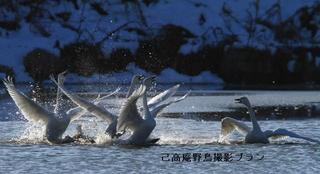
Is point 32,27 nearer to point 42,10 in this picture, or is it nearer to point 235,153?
point 42,10

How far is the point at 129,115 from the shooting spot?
60.3 feet

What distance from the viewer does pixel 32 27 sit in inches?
1879

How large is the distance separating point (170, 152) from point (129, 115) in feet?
4.23

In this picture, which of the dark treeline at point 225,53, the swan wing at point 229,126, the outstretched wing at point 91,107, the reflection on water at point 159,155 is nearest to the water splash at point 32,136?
the reflection on water at point 159,155

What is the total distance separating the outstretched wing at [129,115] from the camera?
59.0ft

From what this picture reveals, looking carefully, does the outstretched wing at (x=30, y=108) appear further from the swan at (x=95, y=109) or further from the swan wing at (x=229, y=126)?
the swan wing at (x=229, y=126)

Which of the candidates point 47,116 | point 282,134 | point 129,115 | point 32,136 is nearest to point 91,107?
point 47,116

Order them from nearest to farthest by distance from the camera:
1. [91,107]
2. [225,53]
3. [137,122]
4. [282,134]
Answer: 1. [137,122]
2. [282,134]
3. [91,107]
4. [225,53]

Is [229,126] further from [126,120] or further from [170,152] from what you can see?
[170,152]

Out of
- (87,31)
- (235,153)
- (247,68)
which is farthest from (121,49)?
(235,153)

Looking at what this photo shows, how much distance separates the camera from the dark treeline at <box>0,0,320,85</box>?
142 ft

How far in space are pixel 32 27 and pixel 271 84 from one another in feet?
39.3

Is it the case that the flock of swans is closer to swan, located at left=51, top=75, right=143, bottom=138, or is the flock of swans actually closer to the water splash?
swan, located at left=51, top=75, right=143, bottom=138

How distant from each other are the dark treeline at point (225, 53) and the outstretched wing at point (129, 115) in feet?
79.1
